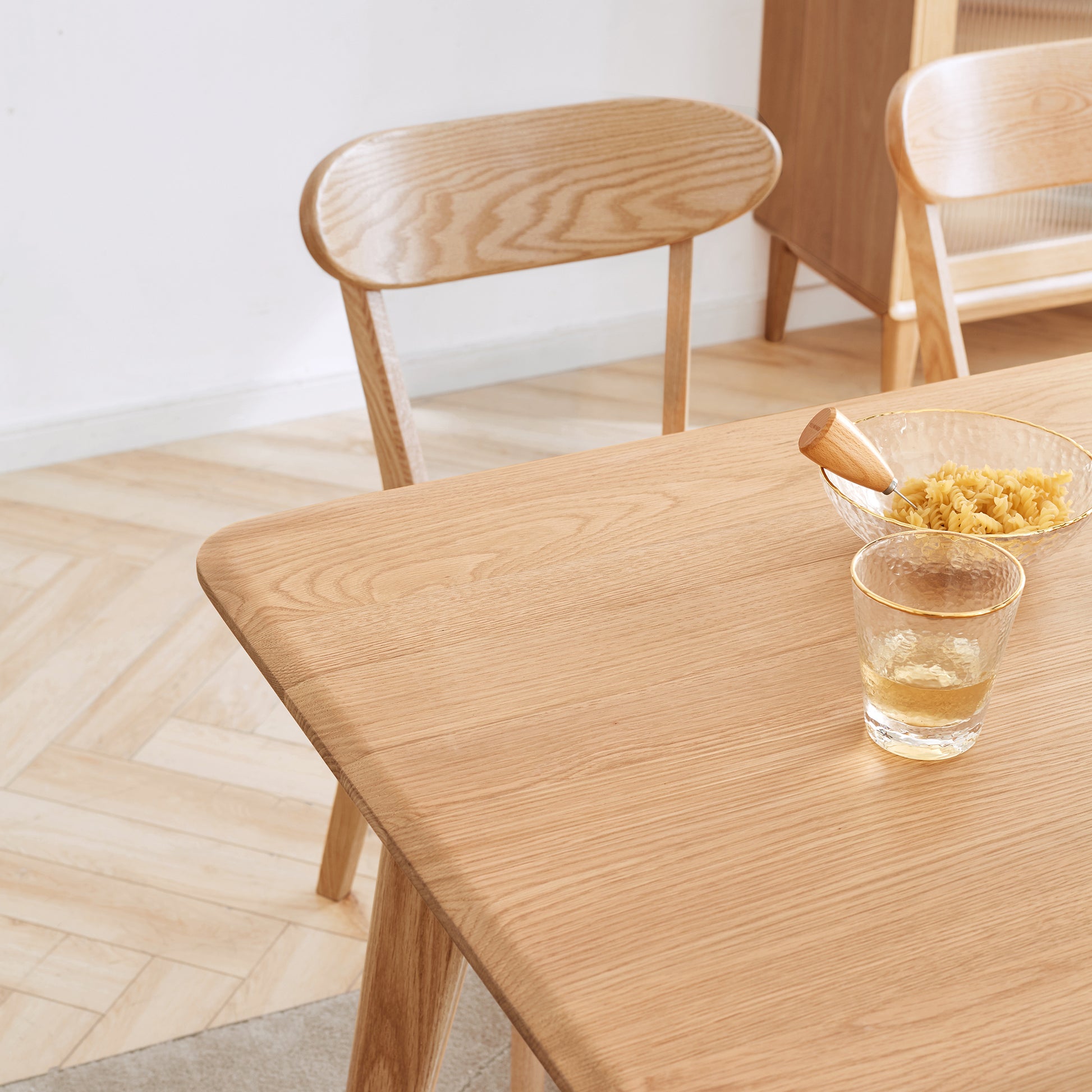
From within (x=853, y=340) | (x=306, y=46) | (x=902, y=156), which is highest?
(x=902, y=156)

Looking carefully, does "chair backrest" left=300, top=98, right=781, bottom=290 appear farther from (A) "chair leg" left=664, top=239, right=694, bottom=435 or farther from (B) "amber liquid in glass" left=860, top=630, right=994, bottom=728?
(B) "amber liquid in glass" left=860, top=630, right=994, bottom=728

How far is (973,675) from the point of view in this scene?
22.2 inches

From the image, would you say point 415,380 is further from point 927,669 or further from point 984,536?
point 927,669

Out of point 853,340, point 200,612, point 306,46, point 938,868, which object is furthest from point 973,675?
point 853,340

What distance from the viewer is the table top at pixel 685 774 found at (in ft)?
1.43

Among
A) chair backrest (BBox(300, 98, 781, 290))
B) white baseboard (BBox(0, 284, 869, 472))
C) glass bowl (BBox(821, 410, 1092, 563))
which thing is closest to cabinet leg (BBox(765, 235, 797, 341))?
white baseboard (BBox(0, 284, 869, 472))

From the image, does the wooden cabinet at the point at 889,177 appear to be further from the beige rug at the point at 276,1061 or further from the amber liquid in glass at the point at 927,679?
the amber liquid in glass at the point at 927,679

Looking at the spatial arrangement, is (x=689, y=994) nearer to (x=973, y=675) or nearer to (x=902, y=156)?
(x=973, y=675)

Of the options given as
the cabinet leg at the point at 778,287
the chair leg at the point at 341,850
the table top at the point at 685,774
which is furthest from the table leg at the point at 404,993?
the cabinet leg at the point at 778,287

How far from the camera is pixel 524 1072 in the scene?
1.04 meters

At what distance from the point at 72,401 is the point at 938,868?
2.11m

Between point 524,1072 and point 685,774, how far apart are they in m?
0.59

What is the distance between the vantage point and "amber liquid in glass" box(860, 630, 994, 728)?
1.83 feet

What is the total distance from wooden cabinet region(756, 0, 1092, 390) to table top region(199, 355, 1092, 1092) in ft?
5.04
